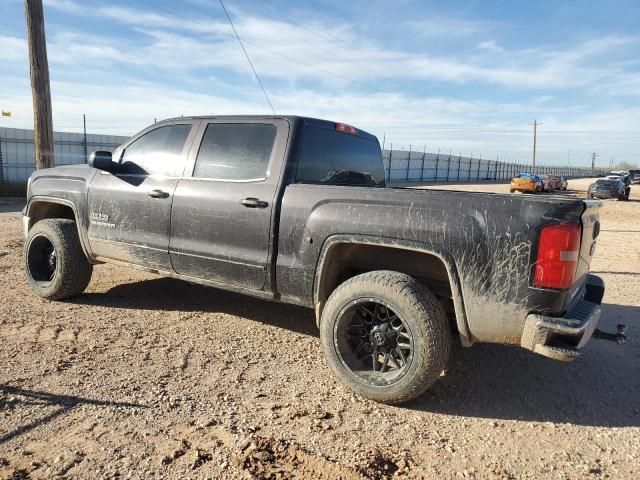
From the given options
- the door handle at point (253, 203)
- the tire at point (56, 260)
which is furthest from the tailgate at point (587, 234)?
the tire at point (56, 260)

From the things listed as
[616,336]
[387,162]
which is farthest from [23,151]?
[387,162]

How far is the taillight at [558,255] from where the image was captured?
2682mm

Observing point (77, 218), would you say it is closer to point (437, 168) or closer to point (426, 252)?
point (426, 252)

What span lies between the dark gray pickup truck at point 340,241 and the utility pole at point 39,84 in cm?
422

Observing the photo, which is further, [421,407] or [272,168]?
[272,168]

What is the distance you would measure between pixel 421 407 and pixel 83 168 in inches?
157

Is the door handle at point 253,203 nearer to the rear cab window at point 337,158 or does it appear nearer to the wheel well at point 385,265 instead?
the rear cab window at point 337,158

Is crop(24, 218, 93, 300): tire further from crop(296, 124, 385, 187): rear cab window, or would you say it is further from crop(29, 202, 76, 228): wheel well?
crop(296, 124, 385, 187): rear cab window

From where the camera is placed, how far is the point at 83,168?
498cm

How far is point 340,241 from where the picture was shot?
330 cm

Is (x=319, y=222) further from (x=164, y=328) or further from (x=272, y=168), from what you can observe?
(x=164, y=328)

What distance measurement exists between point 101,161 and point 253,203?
168 centimetres

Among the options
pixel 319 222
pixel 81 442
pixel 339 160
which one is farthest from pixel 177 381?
pixel 339 160

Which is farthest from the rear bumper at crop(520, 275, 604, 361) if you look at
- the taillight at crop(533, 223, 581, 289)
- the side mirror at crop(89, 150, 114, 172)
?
the side mirror at crop(89, 150, 114, 172)
